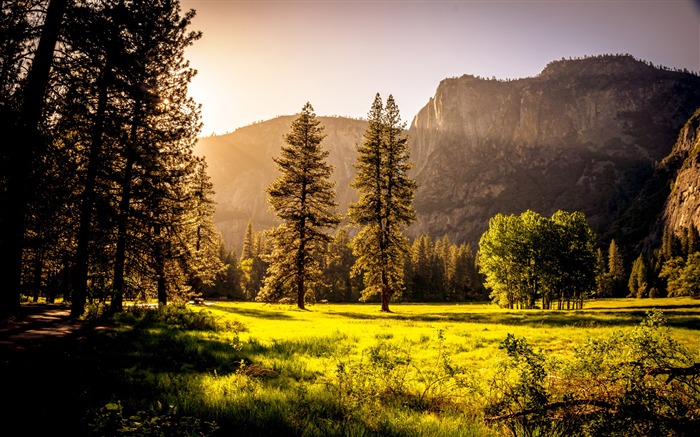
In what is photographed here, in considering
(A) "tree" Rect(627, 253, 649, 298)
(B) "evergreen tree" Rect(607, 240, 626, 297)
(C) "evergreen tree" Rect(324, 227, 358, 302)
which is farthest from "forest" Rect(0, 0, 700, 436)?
(B) "evergreen tree" Rect(607, 240, 626, 297)

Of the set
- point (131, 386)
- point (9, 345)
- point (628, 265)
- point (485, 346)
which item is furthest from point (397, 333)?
point (628, 265)

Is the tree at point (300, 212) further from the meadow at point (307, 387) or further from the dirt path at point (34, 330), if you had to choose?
the meadow at point (307, 387)

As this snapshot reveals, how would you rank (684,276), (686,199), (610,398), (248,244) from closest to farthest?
(610,398), (684,276), (248,244), (686,199)

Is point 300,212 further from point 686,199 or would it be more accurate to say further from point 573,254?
point 686,199

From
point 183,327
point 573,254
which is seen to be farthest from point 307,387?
point 573,254

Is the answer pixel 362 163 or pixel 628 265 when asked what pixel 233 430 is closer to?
pixel 362 163

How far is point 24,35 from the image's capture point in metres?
10.6

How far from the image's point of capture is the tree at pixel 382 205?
29719mm

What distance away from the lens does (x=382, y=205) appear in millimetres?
30562

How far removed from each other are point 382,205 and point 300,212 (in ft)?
25.0

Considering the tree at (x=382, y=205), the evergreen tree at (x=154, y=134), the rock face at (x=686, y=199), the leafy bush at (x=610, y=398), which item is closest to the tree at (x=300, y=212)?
the tree at (x=382, y=205)

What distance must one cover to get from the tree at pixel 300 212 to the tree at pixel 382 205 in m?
3.00

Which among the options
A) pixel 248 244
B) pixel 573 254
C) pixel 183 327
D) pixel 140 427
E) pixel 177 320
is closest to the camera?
pixel 140 427

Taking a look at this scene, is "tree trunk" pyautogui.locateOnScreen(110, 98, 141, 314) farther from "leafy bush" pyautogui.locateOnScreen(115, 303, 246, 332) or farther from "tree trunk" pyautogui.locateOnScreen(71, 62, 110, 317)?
"leafy bush" pyautogui.locateOnScreen(115, 303, 246, 332)
